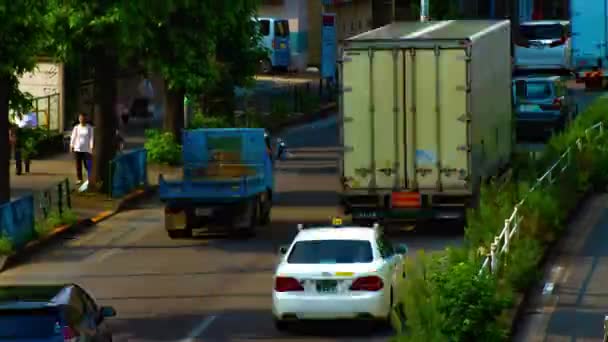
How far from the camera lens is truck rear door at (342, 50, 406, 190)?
27.9 m

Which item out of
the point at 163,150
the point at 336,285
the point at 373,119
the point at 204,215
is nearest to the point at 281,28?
the point at 163,150

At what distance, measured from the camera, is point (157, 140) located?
4116cm

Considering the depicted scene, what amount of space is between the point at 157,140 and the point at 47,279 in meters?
15.8

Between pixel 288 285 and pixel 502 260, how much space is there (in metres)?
3.07

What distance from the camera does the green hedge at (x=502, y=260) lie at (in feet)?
55.0

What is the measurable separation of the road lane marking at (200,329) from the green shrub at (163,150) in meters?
19.0

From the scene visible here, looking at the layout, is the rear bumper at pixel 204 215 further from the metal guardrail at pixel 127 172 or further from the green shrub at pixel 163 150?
the green shrub at pixel 163 150

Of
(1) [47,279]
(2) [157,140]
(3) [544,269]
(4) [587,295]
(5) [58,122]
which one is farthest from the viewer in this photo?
(5) [58,122]

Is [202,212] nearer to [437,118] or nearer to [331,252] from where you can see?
[437,118]

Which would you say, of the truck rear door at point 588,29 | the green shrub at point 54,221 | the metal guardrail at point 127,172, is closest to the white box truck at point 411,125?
the green shrub at point 54,221

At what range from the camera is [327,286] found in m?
19.9

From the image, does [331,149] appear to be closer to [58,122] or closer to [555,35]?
[58,122]

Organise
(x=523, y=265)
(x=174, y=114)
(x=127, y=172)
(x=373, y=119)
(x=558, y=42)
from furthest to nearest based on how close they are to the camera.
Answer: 1. (x=558, y=42)
2. (x=174, y=114)
3. (x=127, y=172)
4. (x=373, y=119)
5. (x=523, y=265)

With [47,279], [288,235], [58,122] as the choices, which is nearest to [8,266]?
[47,279]
